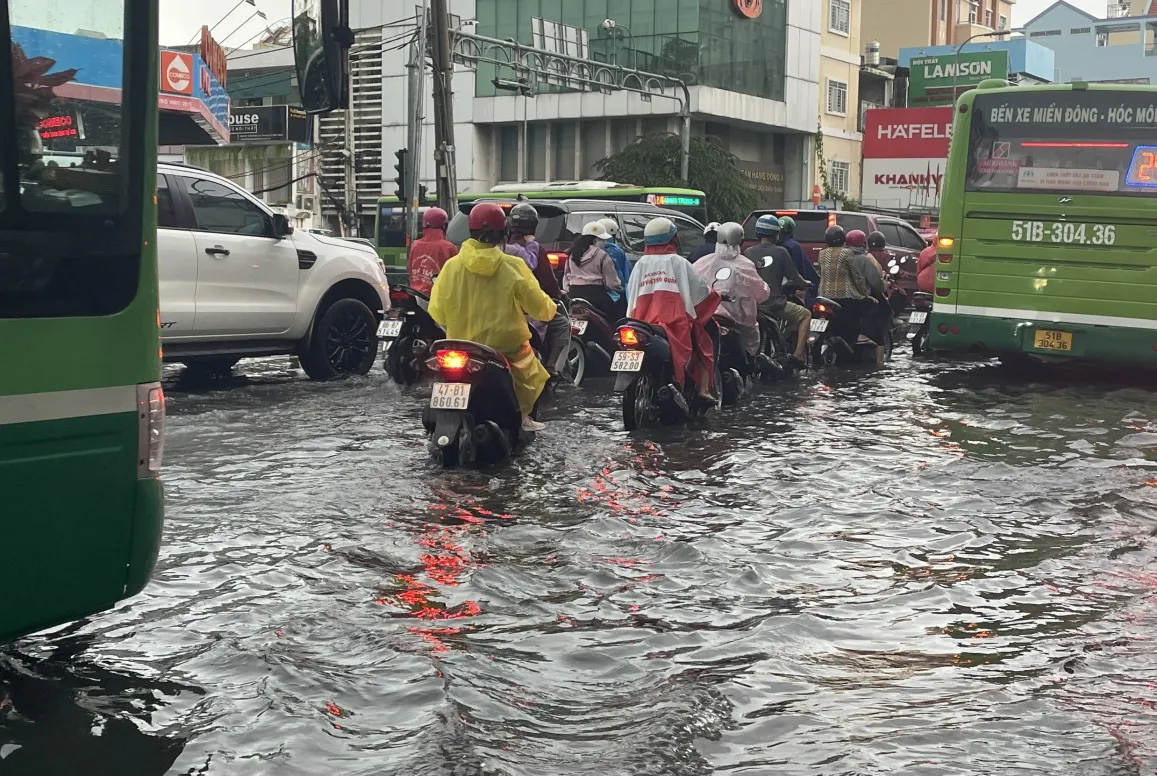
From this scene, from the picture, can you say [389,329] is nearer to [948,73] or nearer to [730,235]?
[730,235]

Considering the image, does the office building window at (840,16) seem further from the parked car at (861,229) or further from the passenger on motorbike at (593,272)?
the passenger on motorbike at (593,272)

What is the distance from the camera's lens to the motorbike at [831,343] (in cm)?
1511

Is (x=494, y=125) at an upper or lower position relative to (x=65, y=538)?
upper

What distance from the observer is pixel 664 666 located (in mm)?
4824

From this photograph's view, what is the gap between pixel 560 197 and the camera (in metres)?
28.3

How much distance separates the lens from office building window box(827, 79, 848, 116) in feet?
171

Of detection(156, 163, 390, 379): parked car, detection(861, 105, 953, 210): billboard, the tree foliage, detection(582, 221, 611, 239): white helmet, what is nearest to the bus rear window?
detection(582, 221, 611, 239): white helmet

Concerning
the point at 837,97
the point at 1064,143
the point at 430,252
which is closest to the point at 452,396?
the point at 430,252

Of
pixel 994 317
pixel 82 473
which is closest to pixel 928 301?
pixel 994 317

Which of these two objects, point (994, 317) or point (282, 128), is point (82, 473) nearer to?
point (994, 317)

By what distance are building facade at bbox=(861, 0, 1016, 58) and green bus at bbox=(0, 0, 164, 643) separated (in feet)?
211

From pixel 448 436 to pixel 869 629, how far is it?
3.92 meters

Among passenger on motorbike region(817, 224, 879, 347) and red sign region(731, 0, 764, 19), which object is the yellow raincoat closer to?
passenger on motorbike region(817, 224, 879, 347)

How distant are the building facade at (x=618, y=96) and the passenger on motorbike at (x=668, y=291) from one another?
3277cm
